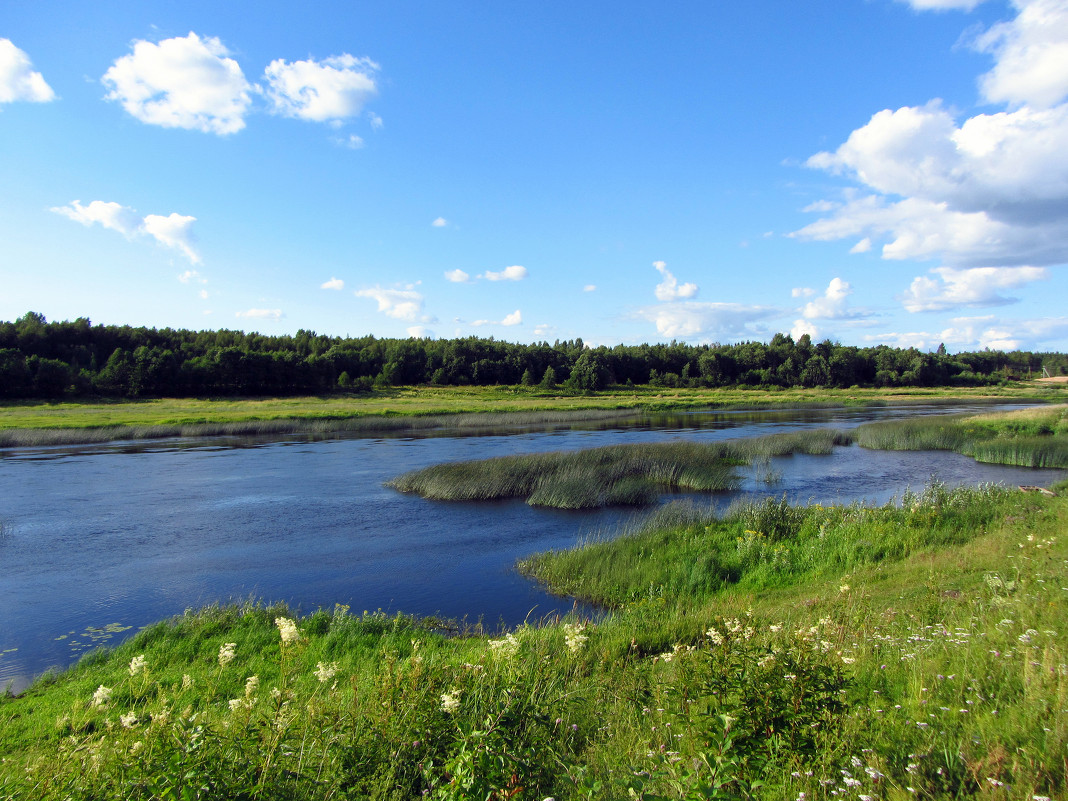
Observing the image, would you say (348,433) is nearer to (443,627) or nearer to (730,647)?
(443,627)

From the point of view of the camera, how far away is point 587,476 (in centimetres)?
2253

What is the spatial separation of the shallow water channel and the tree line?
46517 mm

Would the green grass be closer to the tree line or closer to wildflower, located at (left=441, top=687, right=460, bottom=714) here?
wildflower, located at (left=441, top=687, right=460, bottom=714)

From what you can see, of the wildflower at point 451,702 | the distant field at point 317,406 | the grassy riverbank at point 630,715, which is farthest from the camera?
the distant field at point 317,406

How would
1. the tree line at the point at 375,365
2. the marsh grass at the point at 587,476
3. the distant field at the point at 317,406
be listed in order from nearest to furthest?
the marsh grass at the point at 587,476, the distant field at the point at 317,406, the tree line at the point at 375,365

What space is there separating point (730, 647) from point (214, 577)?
41.2 ft

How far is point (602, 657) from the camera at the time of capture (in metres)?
6.92

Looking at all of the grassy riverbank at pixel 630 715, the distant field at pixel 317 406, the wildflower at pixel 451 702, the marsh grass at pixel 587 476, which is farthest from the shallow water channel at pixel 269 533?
the distant field at pixel 317 406

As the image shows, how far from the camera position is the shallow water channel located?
1153 centimetres

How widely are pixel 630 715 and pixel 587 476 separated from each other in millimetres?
17820

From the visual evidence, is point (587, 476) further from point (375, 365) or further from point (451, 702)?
point (375, 365)

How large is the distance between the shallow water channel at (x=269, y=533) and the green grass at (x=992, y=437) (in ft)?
4.81

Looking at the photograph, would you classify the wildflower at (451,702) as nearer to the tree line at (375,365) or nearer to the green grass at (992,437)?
the green grass at (992,437)

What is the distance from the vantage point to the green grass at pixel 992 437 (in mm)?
27547
